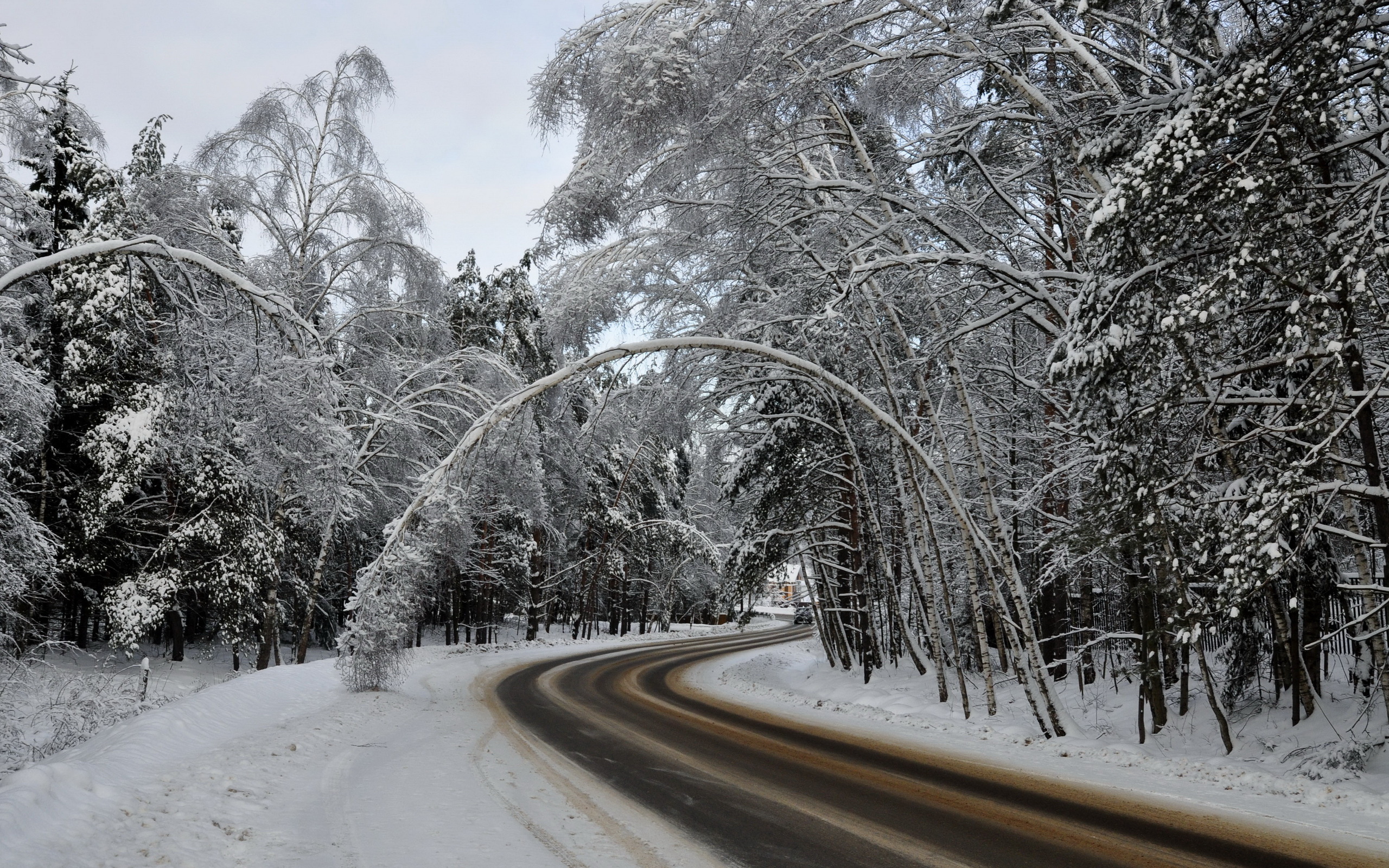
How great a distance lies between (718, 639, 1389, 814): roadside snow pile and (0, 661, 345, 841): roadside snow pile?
8.64 m

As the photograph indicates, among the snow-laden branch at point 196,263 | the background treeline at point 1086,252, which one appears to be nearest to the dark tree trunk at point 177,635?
the background treeline at point 1086,252

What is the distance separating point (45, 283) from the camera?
11.3 metres

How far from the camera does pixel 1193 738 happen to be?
10227mm

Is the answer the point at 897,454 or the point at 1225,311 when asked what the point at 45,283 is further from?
the point at 1225,311

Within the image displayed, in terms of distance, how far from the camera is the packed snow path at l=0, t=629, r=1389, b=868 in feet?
16.0

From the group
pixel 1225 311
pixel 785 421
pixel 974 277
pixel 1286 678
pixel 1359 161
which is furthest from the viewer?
pixel 785 421

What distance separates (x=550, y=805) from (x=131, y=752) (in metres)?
3.49

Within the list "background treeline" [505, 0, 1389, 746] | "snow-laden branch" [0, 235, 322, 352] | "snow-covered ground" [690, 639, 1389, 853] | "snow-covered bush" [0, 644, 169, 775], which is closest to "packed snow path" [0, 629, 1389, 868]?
"snow-covered ground" [690, 639, 1389, 853]

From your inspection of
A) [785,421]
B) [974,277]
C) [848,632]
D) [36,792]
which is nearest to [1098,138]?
[974,277]

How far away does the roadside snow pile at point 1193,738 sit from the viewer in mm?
7023

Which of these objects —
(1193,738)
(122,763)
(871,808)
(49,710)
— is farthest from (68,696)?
(1193,738)

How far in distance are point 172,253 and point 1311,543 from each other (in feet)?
33.7

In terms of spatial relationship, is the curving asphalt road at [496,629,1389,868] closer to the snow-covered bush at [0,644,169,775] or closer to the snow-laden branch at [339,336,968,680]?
the snow-laden branch at [339,336,968,680]

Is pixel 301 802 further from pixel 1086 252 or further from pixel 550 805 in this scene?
pixel 1086 252
